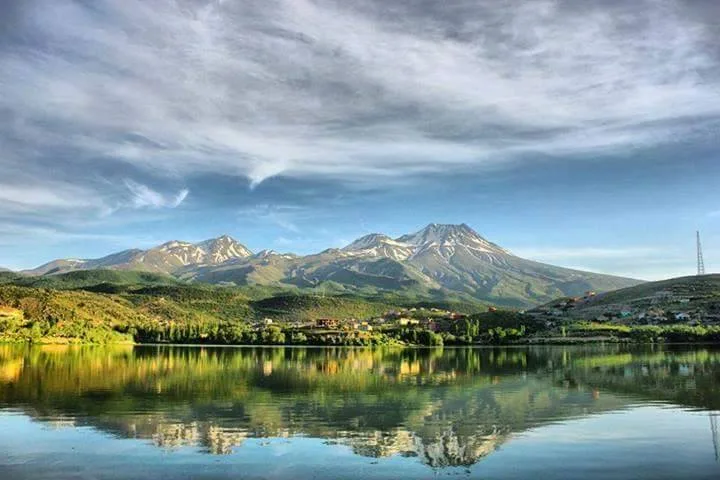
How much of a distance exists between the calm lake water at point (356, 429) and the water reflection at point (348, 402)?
19cm

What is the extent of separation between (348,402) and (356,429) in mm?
16251

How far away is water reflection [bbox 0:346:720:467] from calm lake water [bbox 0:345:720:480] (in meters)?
0.19

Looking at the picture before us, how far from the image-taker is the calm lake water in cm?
3266

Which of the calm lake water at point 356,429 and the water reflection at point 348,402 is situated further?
the water reflection at point 348,402

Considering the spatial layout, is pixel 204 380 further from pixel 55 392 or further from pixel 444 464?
pixel 444 464

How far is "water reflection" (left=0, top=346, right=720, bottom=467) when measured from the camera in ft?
135

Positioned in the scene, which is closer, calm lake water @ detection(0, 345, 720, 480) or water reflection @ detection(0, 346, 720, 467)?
calm lake water @ detection(0, 345, 720, 480)

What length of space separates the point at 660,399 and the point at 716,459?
29.2m

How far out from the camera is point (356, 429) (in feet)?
145

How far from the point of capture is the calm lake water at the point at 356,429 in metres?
32.7

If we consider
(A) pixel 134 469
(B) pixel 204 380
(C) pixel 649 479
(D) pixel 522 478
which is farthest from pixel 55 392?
(C) pixel 649 479

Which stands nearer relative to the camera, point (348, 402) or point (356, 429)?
point (356, 429)

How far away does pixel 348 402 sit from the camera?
6031 cm

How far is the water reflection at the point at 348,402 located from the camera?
41.0m
